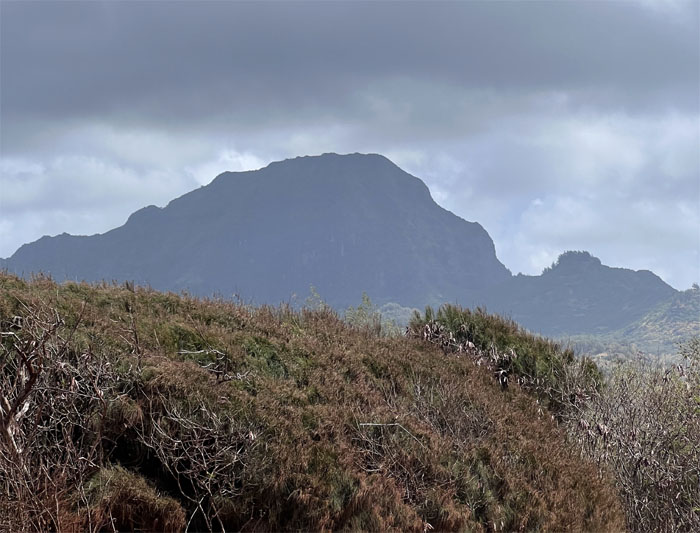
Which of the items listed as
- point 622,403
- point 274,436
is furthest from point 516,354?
point 274,436

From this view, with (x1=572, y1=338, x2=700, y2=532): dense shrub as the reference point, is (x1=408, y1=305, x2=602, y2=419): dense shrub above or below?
above

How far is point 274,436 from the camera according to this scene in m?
7.32

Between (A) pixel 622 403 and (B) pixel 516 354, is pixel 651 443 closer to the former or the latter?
(A) pixel 622 403

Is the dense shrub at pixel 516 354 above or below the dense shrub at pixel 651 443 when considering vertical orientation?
above

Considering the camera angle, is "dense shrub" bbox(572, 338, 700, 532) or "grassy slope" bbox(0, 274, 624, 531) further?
"dense shrub" bbox(572, 338, 700, 532)

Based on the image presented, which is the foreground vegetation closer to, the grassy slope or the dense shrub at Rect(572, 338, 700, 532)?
the dense shrub at Rect(572, 338, 700, 532)

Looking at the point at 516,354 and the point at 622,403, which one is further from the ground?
the point at 516,354

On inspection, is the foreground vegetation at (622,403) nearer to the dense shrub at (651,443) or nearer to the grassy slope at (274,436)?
the dense shrub at (651,443)

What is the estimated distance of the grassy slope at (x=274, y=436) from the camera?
684 cm

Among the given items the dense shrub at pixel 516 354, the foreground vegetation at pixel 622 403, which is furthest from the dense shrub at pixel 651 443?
the dense shrub at pixel 516 354

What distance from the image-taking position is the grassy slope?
684cm

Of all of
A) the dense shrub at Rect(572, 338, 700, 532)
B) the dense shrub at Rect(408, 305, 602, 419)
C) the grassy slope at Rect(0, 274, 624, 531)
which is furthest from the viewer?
the dense shrub at Rect(408, 305, 602, 419)

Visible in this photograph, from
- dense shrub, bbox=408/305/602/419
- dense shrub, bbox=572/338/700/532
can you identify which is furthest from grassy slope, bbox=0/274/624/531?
dense shrub, bbox=408/305/602/419

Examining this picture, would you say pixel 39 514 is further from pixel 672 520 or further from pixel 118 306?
pixel 672 520
